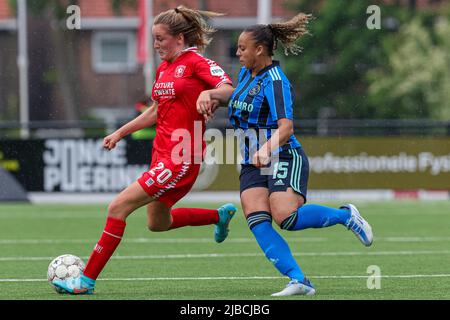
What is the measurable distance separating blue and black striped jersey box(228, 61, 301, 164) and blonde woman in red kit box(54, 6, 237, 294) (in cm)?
15

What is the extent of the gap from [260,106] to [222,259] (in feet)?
11.5

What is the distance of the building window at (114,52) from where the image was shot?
40906 millimetres

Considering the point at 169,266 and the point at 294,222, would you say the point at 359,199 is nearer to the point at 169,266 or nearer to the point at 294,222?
the point at 169,266

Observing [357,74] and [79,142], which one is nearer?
[79,142]

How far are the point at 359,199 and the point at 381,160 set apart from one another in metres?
0.80

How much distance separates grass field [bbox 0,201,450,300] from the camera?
8656 millimetres

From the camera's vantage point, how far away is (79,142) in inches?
808

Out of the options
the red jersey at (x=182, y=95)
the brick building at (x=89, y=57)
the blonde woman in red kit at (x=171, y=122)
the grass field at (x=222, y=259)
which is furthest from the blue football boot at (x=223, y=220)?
the brick building at (x=89, y=57)

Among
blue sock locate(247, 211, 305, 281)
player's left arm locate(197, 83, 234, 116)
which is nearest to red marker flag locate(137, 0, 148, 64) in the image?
player's left arm locate(197, 83, 234, 116)

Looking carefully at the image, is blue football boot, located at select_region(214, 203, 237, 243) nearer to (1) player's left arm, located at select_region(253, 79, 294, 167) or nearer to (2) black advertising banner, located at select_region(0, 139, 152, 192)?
(1) player's left arm, located at select_region(253, 79, 294, 167)

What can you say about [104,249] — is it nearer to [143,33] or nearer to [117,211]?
[117,211]

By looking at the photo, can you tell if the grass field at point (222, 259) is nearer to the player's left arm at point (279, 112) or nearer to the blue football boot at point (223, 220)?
the blue football boot at point (223, 220)

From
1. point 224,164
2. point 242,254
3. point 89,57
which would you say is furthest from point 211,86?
point 89,57
